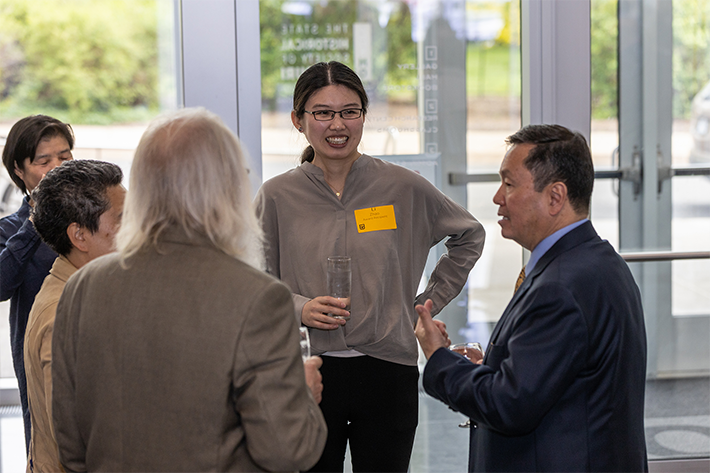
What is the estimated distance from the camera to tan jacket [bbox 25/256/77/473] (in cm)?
152

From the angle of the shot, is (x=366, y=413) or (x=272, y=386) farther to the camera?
(x=366, y=413)

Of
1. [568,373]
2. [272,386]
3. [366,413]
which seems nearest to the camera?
[272,386]

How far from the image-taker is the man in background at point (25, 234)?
2197mm

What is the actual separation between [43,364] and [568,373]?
1148 mm

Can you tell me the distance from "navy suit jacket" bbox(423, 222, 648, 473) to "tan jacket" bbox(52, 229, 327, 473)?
430 millimetres

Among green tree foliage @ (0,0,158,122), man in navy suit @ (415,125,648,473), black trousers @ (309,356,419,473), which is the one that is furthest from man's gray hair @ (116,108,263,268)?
green tree foliage @ (0,0,158,122)

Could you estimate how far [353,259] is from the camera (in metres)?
2.19

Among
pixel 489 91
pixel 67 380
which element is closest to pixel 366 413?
pixel 67 380

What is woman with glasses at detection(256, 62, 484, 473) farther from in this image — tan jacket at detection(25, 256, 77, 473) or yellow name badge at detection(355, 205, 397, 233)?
tan jacket at detection(25, 256, 77, 473)

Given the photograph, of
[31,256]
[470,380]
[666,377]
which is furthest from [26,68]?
[666,377]

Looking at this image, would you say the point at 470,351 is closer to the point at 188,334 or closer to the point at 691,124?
the point at 188,334

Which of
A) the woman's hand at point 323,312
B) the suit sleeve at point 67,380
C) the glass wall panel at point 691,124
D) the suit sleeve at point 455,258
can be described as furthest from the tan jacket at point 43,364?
the glass wall panel at point 691,124

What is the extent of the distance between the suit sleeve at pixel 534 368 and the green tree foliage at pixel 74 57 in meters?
2.58

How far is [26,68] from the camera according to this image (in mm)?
3740
